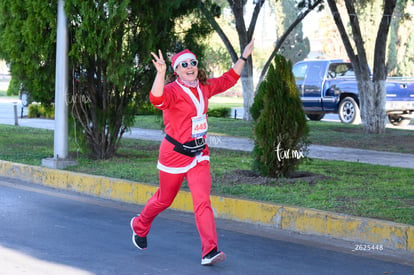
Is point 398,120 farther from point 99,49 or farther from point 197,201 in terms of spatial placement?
point 197,201

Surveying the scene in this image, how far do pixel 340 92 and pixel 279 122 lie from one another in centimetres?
1507

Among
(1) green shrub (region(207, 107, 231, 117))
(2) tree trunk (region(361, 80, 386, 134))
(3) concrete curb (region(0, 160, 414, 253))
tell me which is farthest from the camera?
(1) green shrub (region(207, 107, 231, 117))

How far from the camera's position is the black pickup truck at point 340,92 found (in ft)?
75.2

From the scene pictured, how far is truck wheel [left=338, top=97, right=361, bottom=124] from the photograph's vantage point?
24.1 m

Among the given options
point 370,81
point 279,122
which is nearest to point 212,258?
point 279,122

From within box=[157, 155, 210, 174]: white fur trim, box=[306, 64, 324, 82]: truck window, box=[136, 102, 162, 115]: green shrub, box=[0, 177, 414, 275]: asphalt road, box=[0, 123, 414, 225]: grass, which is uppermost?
box=[306, 64, 324, 82]: truck window

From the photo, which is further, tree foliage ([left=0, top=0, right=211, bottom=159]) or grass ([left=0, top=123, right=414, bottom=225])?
tree foliage ([left=0, top=0, right=211, bottom=159])

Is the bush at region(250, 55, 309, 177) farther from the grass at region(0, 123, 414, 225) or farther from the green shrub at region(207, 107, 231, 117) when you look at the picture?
the green shrub at region(207, 107, 231, 117)

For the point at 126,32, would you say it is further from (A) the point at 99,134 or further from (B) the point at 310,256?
(B) the point at 310,256

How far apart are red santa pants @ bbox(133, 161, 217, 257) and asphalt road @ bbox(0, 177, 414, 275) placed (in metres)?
0.21

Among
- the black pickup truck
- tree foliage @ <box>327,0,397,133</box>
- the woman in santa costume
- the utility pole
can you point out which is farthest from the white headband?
the black pickup truck

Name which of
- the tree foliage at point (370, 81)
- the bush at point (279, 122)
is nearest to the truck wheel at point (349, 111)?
the tree foliage at point (370, 81)

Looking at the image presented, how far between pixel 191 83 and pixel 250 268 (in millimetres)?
1555

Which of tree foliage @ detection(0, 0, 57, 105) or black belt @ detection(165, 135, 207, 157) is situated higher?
tree foliage @ detection(0, 0, 57, 105)
